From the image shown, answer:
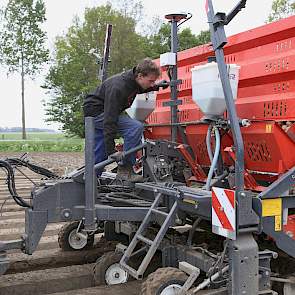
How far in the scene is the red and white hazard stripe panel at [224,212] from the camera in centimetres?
328

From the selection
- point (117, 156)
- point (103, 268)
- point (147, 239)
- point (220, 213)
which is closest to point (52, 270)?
point (103, 268)

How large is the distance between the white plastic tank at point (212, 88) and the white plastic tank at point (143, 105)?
1118mm

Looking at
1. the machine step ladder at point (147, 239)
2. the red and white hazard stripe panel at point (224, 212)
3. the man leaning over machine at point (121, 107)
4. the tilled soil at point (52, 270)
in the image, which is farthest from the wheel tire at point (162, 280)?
the man leaning over machine at point (121, 107)

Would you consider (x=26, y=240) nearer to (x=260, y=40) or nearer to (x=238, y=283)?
(x=238, y=283)

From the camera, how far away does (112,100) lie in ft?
13.2

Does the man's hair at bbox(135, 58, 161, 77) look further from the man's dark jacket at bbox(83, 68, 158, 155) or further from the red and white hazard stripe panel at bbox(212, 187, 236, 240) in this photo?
the red and white hazard stripe panel at bbox(212, 187, 236, 240)

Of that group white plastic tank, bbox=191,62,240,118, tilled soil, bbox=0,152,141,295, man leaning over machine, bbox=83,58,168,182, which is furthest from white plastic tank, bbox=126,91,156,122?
white plastic tank, bbox=191,62,240,118

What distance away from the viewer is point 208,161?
4.59 metres

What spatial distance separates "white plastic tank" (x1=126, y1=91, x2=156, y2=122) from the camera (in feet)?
16.4

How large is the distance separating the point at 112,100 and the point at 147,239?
1.13m

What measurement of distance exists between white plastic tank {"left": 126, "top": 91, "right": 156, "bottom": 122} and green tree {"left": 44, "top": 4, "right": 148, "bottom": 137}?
2255 centimetres

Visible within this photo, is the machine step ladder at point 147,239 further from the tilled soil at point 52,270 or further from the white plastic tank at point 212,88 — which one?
the white plastic tank at point 212,88

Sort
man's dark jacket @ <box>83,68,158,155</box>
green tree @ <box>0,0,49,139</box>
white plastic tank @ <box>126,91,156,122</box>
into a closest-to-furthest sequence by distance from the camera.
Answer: man's dark jacket @ <box>83,68,158,155</box>, white plastic tank @ <box>126,91,156,122</box>, green tree @ <box>0,0,49,139</box>

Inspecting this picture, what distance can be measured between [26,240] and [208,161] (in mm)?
1789
